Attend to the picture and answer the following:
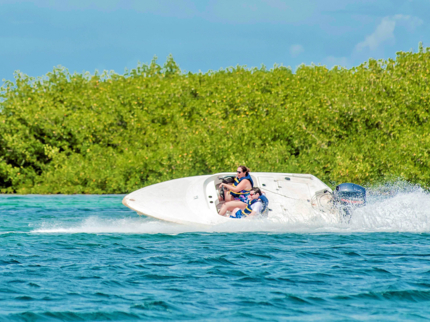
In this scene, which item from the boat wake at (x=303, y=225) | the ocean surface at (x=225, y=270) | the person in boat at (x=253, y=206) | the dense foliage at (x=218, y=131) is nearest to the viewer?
the ocean surface at (x=225, y=270)

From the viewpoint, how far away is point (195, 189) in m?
12.6

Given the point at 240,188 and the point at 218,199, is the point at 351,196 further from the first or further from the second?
the point at 218,199

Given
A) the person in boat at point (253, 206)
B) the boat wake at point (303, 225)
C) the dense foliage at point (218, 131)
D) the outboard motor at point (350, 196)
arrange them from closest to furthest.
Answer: the outboard motor at point (350, 196), the person in boat at point (253, 206), the boat wake at point (303, 225), the dense foliage at point (218, 131)

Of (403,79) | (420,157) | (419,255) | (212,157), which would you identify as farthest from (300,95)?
(419,255)

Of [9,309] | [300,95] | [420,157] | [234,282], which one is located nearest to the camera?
[9,309]

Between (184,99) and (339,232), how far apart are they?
87.8 feet

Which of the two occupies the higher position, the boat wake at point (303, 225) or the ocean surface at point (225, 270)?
the boat wake at point (303, 225)

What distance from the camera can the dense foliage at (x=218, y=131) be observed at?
26016 millimetres

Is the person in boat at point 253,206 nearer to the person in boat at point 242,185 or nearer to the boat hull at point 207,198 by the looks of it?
the person in boat at point 242,185

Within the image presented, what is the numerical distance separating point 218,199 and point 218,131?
16.7m

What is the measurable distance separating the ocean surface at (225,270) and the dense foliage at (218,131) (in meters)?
12.3

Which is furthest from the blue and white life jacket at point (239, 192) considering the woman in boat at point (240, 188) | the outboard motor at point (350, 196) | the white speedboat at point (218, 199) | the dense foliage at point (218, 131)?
the dense foliage at point (218, 131)

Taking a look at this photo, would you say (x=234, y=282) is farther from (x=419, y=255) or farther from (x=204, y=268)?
(x=419, y=255)

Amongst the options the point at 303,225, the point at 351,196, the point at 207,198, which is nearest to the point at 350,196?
the point at 351,196
